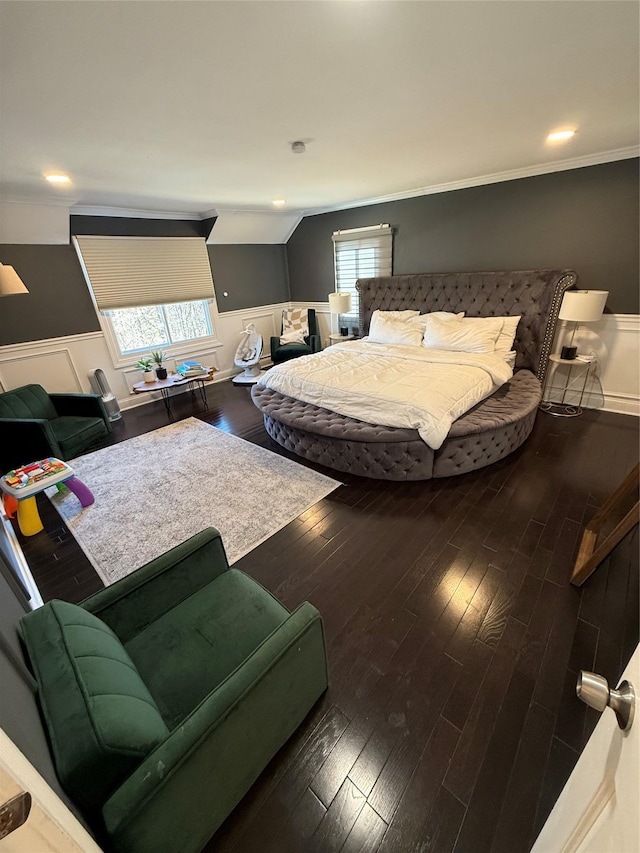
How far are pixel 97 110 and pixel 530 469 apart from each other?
3.67 m

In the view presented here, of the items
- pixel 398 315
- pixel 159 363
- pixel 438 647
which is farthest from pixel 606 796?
pixel 159 363

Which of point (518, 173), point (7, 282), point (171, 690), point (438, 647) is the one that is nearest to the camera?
point (171, 690)

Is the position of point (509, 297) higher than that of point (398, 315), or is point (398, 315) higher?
point (509, 297)

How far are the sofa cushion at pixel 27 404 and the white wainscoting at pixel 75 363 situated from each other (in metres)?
0.60

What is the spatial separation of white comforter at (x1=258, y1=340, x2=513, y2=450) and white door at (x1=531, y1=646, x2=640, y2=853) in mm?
1987

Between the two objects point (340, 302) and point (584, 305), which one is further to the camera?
point (340, 302)

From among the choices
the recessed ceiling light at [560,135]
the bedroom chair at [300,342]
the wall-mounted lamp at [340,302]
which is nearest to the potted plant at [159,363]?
the bedroom chair at [300,342]

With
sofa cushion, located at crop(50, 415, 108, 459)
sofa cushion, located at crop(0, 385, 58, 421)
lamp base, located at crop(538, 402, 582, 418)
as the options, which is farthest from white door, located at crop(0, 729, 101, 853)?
lamp base, located at crop(538, 402, 582, 418)

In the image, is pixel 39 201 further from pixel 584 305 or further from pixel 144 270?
pixel 584 305

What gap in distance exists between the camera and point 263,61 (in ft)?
4.77

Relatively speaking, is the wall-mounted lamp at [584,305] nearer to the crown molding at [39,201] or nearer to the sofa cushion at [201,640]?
the sofa cushion at [201,640]

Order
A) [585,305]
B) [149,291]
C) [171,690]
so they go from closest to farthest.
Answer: [171,690]
[585,305]
[149,291]

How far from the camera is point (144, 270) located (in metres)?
4.62

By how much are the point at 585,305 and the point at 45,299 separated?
5.78 metres
